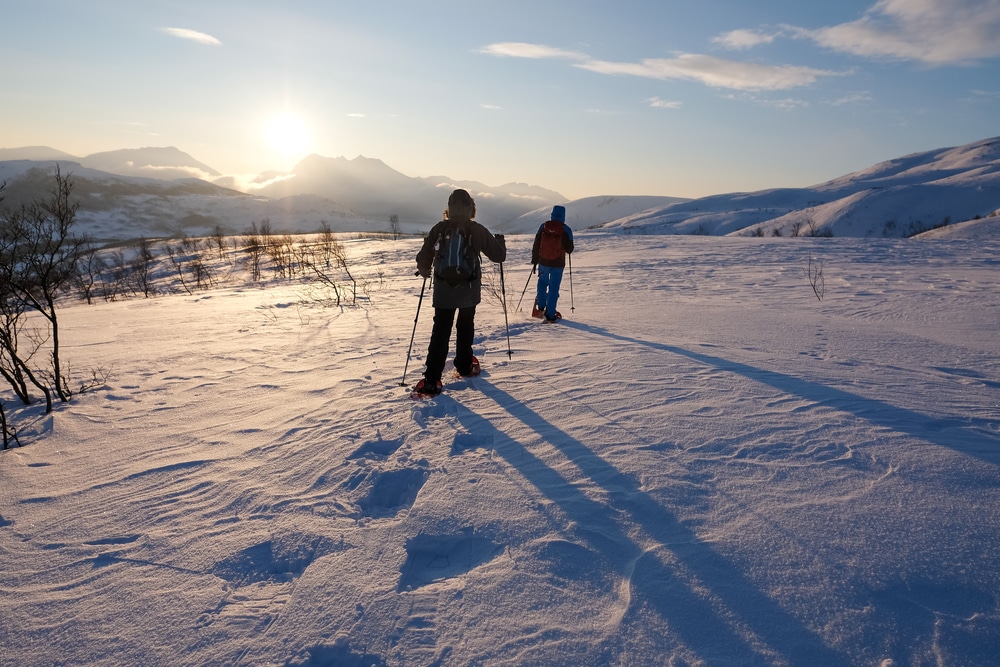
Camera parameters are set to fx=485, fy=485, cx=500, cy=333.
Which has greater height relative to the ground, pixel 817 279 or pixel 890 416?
pixel 817 279

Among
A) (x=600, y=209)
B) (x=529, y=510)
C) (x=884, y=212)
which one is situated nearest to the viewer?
(x=529, y=510)

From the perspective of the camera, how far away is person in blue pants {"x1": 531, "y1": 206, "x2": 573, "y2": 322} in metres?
7.19

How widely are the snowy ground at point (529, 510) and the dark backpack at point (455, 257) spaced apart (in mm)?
1032

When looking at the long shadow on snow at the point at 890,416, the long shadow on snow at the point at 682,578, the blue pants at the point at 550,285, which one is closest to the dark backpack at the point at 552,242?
the blue pants at the point at 550,285

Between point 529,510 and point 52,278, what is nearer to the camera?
point 529,510

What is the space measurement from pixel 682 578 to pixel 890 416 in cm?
242

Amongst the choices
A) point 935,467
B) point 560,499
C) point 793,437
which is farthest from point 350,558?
point 935,467

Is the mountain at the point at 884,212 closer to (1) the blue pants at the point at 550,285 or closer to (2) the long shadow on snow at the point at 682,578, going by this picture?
(1) the blue pants at the point at 550,285

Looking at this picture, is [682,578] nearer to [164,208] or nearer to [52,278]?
[52,278]

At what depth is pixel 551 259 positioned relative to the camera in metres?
7.28

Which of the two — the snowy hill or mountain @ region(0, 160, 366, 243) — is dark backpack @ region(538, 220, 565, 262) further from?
the snowy hill

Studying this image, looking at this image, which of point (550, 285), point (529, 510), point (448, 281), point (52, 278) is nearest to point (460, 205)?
point (448, 281)

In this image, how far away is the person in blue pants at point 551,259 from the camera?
7.19 meters

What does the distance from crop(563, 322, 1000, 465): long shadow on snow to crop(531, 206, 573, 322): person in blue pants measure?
284 centimetres
